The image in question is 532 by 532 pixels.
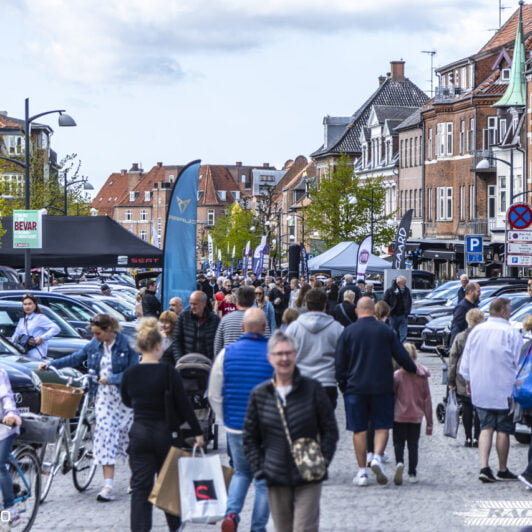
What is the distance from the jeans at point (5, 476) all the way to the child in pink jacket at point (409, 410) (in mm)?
4355

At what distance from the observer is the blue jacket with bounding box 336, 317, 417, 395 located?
11844mm

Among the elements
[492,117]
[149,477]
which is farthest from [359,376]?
[492,117]

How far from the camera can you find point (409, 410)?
40.3ft

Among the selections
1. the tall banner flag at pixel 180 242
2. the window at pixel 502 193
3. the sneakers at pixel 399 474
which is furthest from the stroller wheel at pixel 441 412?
the window at pixel 502 193

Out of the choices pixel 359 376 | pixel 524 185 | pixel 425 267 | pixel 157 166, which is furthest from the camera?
pixel 157 166

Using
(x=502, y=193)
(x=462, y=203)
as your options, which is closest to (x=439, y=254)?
(x=502, y=193)

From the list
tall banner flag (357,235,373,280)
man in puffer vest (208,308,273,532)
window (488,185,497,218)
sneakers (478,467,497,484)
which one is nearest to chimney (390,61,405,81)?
window (488,185,497,218)

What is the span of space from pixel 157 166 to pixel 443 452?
18163 cm

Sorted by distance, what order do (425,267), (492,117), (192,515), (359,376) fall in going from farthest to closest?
(425,267), (492,117), (359,376), (192,515)

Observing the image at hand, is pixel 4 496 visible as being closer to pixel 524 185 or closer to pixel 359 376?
pixel 359 376

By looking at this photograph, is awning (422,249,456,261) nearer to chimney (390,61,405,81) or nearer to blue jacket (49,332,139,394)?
chimney (390,61,405,81)

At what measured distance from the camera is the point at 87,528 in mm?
9977

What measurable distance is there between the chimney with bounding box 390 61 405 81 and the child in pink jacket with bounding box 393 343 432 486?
294 feet

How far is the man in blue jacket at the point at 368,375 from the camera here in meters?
11.9
